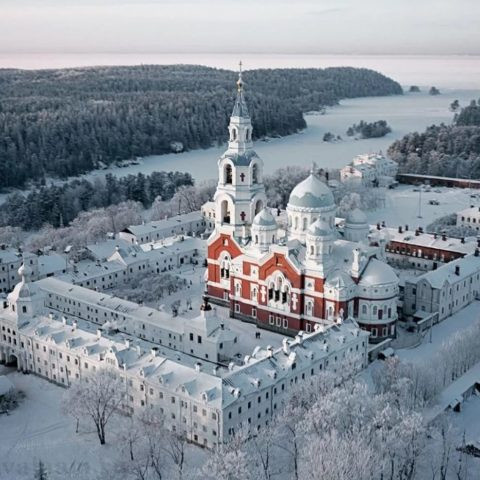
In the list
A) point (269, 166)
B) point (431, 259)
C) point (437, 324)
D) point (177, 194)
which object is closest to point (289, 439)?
point (437, 324)

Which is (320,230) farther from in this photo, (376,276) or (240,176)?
(240,176)

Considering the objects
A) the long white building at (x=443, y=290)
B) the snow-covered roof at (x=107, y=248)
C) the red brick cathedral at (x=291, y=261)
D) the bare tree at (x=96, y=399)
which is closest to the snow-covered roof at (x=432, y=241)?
the long white building at (x=443, y=290)

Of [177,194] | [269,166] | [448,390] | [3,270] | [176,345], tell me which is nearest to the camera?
[448,390]

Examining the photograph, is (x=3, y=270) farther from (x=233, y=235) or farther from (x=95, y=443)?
(x=95, y=443)

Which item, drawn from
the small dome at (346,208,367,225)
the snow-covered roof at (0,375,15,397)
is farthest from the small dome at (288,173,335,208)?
the snow-covered roof at (0,375,15,397)

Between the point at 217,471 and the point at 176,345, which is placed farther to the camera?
the point at 176,345

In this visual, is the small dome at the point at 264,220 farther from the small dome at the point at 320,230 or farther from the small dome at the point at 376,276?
the small dome at the point at 376,276

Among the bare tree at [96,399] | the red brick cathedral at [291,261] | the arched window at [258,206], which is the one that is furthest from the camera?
the arched window at [258,206]

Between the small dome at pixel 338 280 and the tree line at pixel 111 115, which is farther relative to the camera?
the tree line at pixel 111 115
